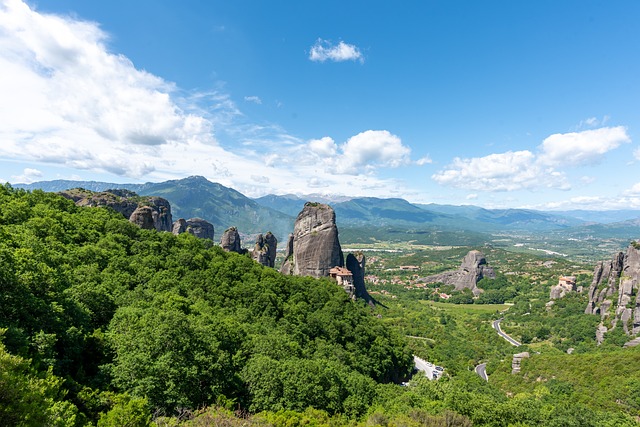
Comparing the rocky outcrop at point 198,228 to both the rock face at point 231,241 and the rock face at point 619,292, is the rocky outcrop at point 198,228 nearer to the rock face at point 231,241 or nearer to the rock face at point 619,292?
the rock face at point 231,241

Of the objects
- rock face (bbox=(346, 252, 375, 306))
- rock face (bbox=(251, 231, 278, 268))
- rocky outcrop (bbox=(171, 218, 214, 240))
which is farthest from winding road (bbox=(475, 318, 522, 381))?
rocky outcrop (bbox=(171, 218, 214, 240))

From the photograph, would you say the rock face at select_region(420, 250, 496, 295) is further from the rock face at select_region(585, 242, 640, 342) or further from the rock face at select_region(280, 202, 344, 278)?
the rock face at select_region(280, 202, 344, 278)

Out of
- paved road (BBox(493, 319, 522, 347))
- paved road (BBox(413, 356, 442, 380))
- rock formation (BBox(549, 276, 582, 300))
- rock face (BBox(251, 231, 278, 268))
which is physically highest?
rock face (BBox(251, 231, 278, 268))

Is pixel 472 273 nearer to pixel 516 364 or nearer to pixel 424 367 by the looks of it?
pixel 516 364

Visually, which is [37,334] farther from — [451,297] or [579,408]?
[451,297]

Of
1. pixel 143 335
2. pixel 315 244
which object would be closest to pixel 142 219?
pixel 315 244

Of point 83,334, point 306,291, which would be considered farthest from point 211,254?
point 83,334

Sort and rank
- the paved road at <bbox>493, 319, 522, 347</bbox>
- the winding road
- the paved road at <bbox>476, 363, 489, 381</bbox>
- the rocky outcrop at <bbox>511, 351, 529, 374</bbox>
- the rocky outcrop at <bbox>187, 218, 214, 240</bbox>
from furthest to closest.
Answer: the rocky outcrop at <bbox>187, 218, 214, 240</bbox>
the paved road at <bbox>493, 319, 522, 347</bbox>
the paved road at <bbox>476, 363, 489, 381</bbox>
the winding road
the rocky outcrop at <bbox>511, 351, 529, 374</bbox>
